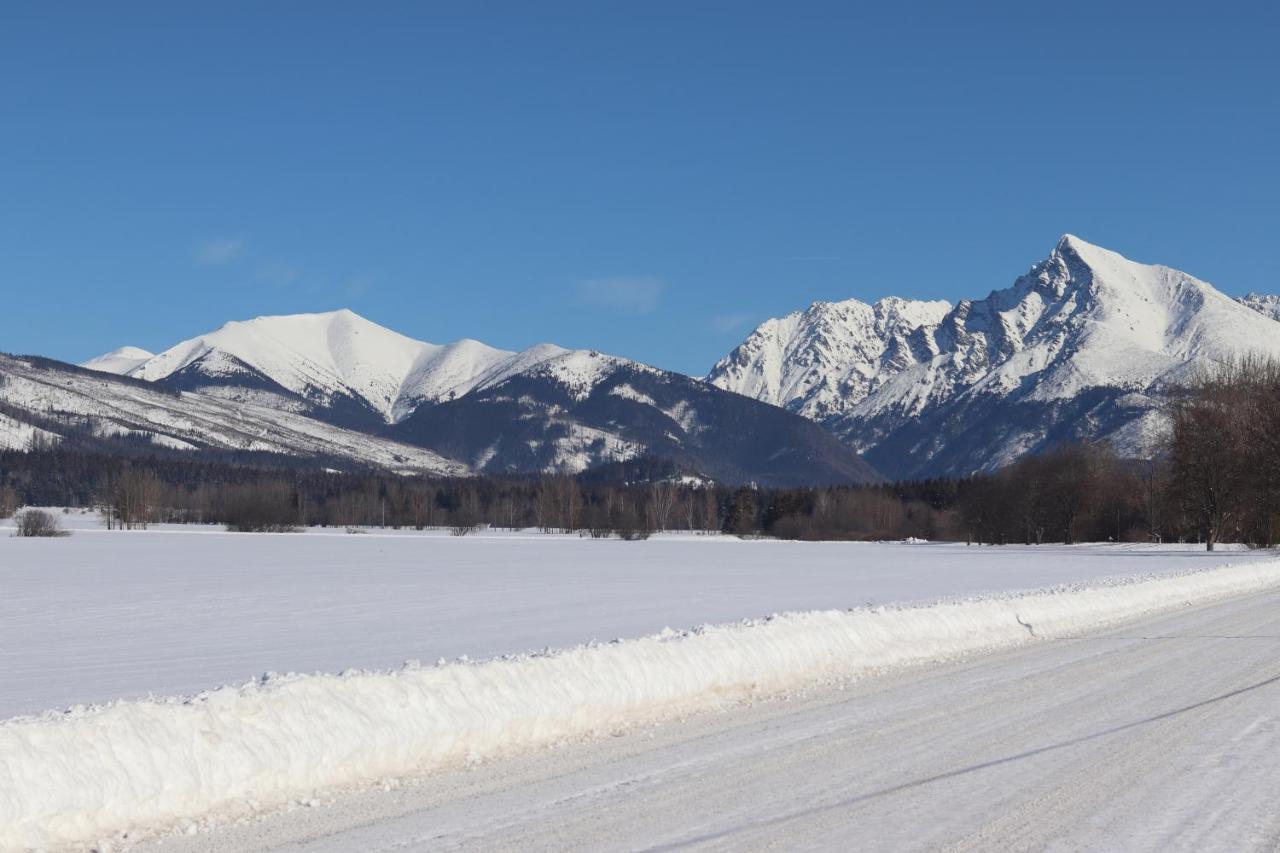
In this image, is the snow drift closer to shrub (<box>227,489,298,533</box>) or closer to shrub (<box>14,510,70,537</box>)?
shrub (<box>14,510,70,537</box>)

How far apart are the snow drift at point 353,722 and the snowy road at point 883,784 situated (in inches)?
21.5

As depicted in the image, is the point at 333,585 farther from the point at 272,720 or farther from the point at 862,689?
the point at 272,720

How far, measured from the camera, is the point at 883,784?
9.38 m

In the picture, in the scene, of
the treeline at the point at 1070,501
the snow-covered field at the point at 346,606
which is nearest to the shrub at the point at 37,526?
the treeline at the point at 1070,501

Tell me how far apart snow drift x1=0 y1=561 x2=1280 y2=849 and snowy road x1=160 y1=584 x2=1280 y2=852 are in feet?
1.79

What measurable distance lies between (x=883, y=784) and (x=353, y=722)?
14.8ft

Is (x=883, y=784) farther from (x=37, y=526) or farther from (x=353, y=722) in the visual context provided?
(x=37, y=526)

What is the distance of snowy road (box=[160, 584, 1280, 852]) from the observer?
7.93 meters

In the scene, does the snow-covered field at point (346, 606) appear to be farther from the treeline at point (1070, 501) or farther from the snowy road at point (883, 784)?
the treeline at point (1070, 501)

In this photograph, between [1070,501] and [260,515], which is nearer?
[1070,501]

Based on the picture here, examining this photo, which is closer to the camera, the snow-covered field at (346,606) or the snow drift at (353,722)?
the snow drift at (353,722)

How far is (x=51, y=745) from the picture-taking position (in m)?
8.55

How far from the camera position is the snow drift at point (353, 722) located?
8328 millimetres

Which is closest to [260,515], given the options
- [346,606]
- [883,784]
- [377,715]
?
[346,606]
